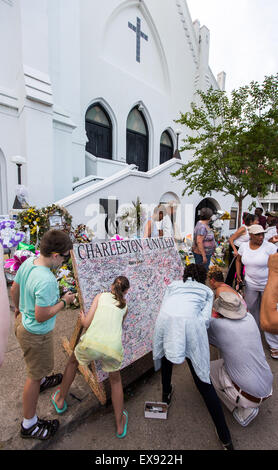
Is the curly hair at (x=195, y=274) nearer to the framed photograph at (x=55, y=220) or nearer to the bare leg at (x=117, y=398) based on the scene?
the bare leg at (x=117, y=398)

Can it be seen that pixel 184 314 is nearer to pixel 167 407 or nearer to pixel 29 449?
pixel 167 407

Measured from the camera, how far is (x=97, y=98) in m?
11.4

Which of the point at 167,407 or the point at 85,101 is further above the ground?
the point at 85,101

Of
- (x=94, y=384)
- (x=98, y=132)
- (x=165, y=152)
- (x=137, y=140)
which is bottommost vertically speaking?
(x=94, y=384)

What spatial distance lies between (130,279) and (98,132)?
454 inches

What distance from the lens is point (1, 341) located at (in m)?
0.89

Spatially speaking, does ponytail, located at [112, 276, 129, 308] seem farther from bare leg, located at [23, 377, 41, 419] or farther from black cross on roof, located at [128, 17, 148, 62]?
black cross on roof, located at [128, 17, 148, 62]

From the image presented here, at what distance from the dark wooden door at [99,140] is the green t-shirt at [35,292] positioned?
37.4ft

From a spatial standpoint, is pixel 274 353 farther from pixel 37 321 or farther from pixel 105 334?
pixel 37 321

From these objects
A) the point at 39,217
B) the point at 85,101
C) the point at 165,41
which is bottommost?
the point at 39,217

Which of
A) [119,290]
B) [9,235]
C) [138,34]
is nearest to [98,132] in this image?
[138,34]

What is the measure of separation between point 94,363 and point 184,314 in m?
0.95

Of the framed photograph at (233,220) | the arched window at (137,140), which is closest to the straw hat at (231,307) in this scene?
the framed photograph at (233,220)
